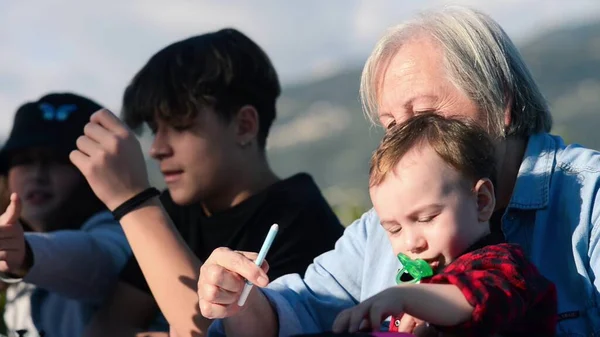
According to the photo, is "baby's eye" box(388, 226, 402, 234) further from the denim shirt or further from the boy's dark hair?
the boy's dark hair

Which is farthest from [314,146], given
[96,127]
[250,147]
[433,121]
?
[433,121]

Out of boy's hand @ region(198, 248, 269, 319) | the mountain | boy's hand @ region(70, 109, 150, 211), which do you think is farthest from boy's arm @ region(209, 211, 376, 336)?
the mountain

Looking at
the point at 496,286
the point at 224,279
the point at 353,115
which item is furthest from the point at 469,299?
the point at 353,115

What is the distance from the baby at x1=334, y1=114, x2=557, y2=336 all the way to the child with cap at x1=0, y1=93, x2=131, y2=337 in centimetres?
118

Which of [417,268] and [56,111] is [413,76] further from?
[56,111]

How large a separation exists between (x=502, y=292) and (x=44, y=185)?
6.21 ft

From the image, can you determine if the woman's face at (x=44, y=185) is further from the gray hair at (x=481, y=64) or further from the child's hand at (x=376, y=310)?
the child's hand at (x=376, y=310)

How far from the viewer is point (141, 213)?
2.29m

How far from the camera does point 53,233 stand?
9.34 ft

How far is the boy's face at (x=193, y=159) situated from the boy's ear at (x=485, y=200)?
3.53ft

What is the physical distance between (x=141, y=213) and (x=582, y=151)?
37.8 inches

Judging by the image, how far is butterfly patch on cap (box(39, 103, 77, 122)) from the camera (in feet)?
10.4

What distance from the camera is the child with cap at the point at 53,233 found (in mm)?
2717

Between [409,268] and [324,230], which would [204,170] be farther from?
[409,268]
